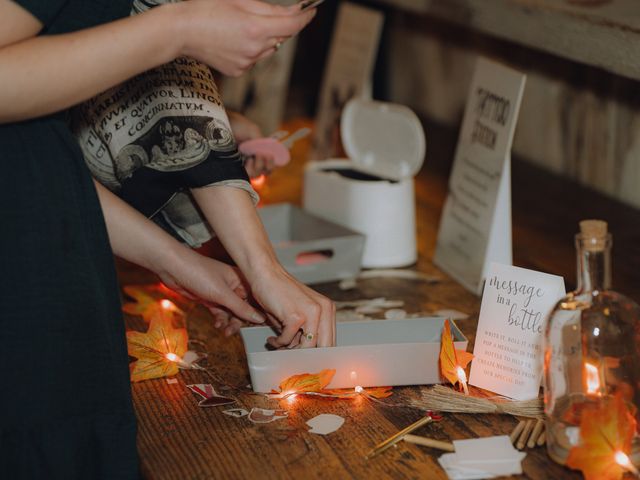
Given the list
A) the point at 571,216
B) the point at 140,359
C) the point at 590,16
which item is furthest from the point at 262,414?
the point at 571,216

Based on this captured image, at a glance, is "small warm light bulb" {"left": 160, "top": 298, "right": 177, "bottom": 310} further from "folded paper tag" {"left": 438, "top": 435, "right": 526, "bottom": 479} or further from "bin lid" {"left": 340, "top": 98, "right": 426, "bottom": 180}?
"folded paper tag" {"left": 438, "top": 435, "right": 526, "bottom": 479}

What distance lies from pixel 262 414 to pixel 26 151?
422mm

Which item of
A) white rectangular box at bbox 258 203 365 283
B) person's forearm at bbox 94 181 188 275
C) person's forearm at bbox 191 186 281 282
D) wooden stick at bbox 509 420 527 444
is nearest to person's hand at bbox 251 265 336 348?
person's forearm at bbox 191 186 281 282

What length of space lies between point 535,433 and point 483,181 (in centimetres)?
56

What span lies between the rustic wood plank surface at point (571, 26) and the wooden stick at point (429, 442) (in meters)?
0.63

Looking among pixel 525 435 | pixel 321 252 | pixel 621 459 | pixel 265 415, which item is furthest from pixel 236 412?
pixel 321 252

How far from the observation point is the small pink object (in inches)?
60.3

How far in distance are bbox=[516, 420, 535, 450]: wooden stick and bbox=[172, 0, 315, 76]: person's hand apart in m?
0.52

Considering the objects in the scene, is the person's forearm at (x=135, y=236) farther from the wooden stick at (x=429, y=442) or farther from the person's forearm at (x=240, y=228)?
the wooden stick at (x=429, y=442)

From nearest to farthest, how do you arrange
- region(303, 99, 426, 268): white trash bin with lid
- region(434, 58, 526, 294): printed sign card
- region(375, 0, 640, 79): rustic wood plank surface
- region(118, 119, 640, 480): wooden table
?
region(118, 119, 640, 480): wooden table
region(375, 0, 640, 79): rustic wood plank surface
region(434, 58, 526, 294): printed sign card
region(303, 99, 426, 268): white trash bin with lid

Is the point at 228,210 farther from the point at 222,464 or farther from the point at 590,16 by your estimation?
the point at 590,16

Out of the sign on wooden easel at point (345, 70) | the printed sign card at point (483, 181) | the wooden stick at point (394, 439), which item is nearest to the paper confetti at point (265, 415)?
the wooden stick at point (394, 439)

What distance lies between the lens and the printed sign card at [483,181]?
1.45 meters

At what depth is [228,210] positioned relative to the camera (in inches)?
46.8
